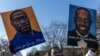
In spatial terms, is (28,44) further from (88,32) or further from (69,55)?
(69,55)

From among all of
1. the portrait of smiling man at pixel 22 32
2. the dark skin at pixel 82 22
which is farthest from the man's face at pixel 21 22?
the dark skin at pixel 82 22

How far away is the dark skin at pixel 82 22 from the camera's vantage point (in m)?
10.6

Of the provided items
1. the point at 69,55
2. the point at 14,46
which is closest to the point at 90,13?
the point at 14,46

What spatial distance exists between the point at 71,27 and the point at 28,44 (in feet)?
4.73

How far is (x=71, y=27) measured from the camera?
10484 mm

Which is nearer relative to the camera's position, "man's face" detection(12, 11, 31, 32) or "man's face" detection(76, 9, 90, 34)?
"man's face" detection(12, 11, 31, 32)

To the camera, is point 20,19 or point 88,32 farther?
point 88,32

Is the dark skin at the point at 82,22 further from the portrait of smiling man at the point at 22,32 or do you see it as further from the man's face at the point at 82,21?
the portrait of smiling man at the point at 22,32

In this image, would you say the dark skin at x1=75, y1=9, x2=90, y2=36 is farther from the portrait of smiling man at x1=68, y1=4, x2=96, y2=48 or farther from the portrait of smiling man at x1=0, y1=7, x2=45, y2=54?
the portrait of smiling man at x1=0, y1=7, x2=45, y2=54

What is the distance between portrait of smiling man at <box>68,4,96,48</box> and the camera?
1049cm

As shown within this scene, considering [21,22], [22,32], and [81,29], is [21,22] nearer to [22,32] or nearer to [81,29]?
[22,32]

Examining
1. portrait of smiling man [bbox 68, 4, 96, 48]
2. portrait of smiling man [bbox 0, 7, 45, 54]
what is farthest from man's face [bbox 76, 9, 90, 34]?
portrait of smiling man [bbox 0, 7, 45, 54]

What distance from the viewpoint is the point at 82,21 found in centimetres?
1059

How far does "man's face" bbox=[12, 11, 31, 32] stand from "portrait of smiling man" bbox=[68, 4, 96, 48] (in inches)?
54.4
